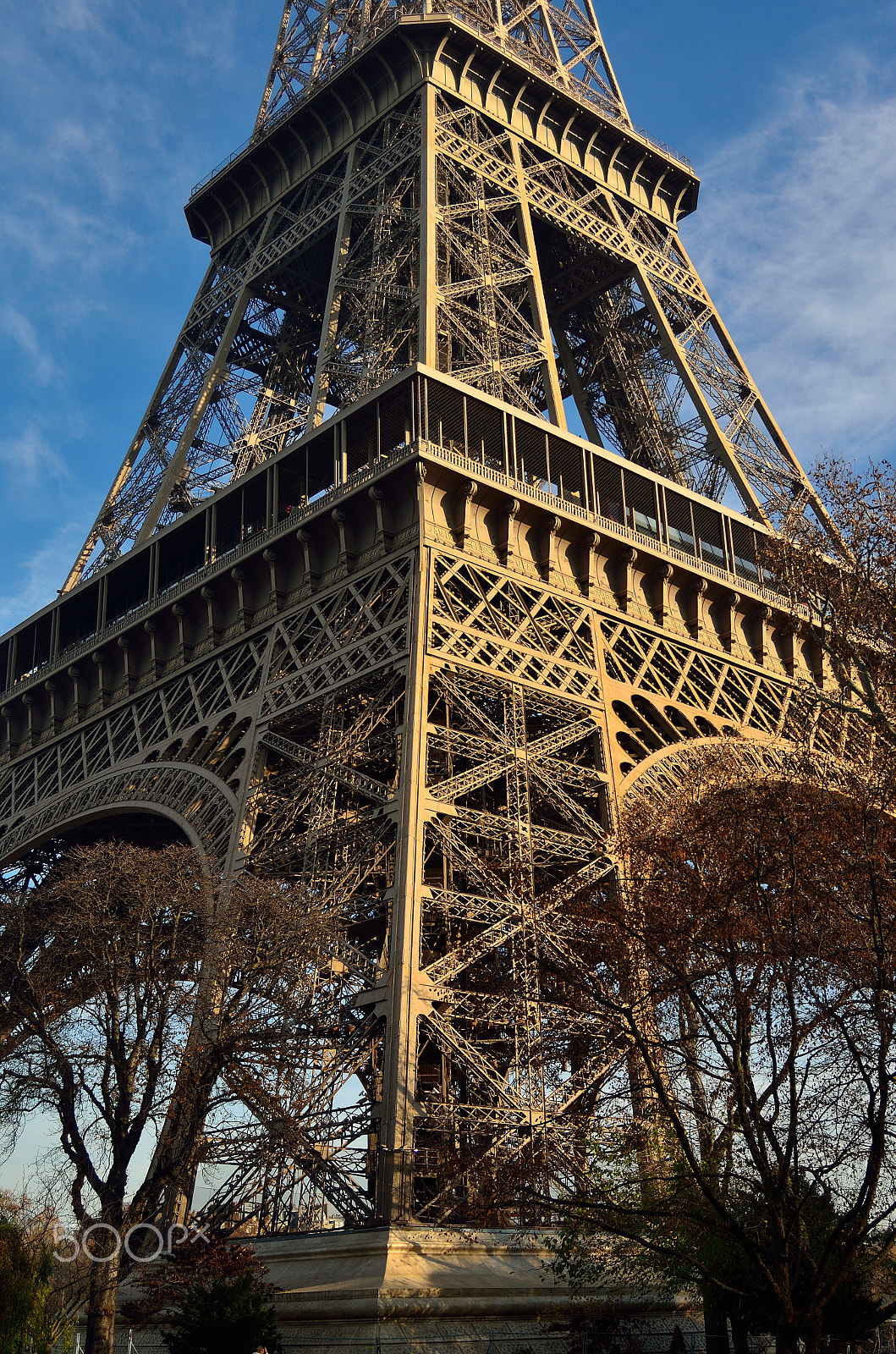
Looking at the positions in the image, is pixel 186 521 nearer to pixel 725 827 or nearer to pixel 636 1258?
pixel 725 827

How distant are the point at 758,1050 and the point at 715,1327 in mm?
3912

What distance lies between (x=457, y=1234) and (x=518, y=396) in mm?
20003

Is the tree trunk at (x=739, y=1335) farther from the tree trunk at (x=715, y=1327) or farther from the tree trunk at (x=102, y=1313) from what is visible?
the tree trunk at (x=102, y=1313)

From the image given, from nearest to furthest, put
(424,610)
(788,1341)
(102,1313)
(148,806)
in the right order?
(788,1341) → (102,1313) → (424,610) → (148,806)

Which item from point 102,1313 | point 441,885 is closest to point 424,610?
point 441,885

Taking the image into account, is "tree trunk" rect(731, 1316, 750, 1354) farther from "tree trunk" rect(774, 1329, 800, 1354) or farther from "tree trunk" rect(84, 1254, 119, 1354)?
"tree trunk" rect(84, 1254, 119, 1354)

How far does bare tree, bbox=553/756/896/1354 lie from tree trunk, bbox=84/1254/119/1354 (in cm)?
613

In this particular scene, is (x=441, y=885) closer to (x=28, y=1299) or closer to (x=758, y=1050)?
(x=758, y=1050)

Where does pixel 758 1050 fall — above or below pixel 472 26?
below

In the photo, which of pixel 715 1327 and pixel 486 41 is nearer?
pixel 715 1327

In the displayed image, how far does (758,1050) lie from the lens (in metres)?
16.7

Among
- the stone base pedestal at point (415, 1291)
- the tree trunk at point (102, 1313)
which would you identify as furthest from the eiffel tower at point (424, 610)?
the tree trunk at point (102, 1313)

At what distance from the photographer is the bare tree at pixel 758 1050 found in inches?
561

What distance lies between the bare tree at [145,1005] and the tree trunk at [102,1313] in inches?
0.6
